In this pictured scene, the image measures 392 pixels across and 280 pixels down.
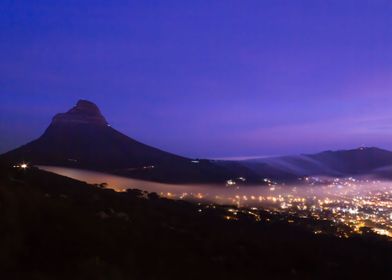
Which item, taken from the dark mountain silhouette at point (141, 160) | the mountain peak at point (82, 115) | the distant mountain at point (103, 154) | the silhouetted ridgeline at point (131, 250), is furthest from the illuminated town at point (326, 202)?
the mountain peak at point (82, 115)

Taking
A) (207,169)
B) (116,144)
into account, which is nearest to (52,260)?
(207,169)

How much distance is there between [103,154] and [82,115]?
2241cm

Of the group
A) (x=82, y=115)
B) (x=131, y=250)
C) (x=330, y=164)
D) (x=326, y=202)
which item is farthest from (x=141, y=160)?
(x=131, y=250)

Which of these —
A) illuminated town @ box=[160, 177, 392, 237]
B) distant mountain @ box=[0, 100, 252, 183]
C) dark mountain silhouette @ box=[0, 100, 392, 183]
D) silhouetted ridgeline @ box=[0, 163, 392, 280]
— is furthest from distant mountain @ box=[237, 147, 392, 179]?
silhouetted ridgeline @ box=[0, 163, 392, 280]

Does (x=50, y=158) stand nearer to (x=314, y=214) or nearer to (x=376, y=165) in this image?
(x=314, y=214)

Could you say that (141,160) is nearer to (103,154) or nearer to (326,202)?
(103,154)

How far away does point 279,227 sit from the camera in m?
33.0

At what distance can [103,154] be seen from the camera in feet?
251

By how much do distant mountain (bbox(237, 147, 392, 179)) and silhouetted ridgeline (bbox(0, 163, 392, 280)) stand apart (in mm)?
68875

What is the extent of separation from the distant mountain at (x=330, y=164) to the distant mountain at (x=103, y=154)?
15.2 metres

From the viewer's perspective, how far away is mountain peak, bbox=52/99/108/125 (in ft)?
301

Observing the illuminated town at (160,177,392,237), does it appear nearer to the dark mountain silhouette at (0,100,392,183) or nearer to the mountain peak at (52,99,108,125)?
the dark mountain silhouette at (0,100,392,183)

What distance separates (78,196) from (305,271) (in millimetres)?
12223

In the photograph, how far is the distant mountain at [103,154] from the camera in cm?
6606
